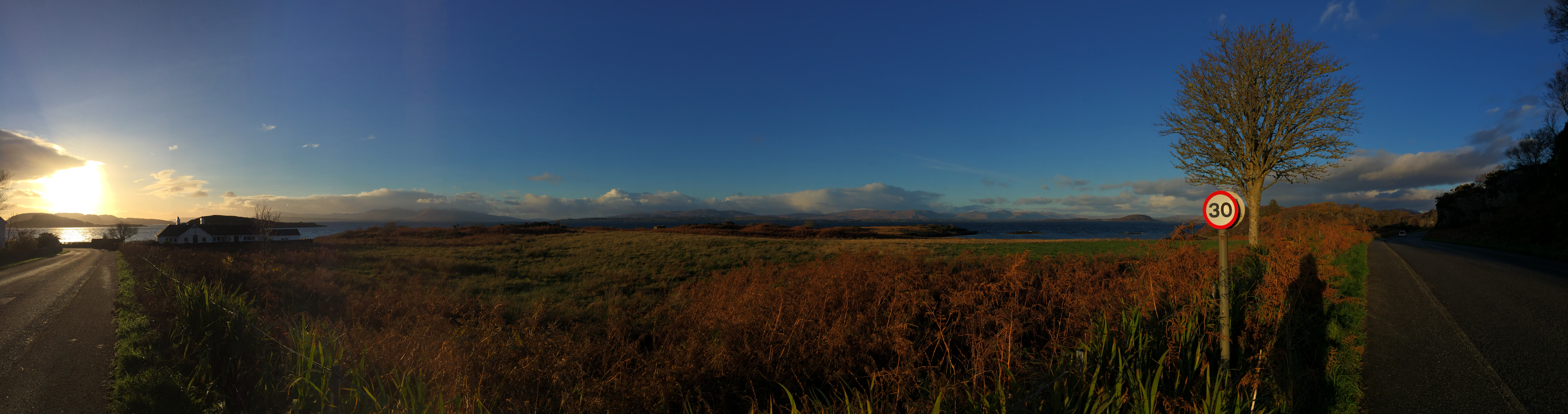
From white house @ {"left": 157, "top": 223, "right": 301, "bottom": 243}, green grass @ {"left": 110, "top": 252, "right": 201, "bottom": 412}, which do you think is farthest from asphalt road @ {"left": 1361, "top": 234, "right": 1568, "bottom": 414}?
white house @ {"left": 157, "top": 223, "right": 301, "bottom": 243}

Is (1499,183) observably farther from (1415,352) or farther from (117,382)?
(117,382)

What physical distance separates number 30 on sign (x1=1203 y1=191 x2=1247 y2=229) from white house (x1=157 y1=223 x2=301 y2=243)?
65.4 meters

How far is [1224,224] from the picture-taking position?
4656 millimetres

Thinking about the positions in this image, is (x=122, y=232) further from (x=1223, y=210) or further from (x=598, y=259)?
(x=1223, y=210)

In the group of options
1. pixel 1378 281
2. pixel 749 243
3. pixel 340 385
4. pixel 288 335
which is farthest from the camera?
pixel 749 243

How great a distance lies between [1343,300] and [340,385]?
11.9 meters

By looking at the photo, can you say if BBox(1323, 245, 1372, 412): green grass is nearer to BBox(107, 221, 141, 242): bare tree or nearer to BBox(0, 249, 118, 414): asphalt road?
BBox(0, 249, 118, 414): asphalt road

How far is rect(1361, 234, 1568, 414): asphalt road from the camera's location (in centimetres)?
424

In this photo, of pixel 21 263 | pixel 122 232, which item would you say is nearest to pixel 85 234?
pixel 122 232

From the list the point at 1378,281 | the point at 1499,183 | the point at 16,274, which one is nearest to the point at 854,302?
the point at 1378,281

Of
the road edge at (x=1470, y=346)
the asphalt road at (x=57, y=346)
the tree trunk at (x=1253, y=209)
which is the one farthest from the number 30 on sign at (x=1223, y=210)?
the asphalt road at (x=57, y=346)

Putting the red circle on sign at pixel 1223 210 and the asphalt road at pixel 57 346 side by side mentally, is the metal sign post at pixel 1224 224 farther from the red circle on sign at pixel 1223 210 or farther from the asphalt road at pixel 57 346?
the asphalt road at pixel 57 346

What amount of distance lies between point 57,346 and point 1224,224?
1490 centimetres

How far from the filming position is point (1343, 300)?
7328mm
